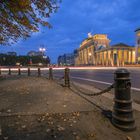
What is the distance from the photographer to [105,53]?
454ft

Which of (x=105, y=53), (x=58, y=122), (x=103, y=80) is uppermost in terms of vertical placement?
(x=105, y=53)

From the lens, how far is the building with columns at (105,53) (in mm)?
125562

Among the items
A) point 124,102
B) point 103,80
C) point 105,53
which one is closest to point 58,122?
point 124,102

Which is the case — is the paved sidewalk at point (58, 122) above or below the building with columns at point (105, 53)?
below

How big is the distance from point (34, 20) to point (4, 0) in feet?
11.9

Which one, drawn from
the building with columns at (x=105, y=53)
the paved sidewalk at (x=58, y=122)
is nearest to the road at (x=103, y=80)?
the paved sidewalk at (x=58, y=122)

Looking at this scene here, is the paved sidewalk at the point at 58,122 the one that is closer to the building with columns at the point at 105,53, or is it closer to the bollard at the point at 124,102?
the bollard at the point at 124,102

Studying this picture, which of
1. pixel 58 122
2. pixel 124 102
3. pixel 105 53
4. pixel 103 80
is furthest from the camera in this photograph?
pixel 105 53

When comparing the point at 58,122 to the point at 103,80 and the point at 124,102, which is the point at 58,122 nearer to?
the point at 124,102

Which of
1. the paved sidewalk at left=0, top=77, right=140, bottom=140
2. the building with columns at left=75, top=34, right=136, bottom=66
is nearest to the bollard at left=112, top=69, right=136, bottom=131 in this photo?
the paved sidewalk at left=0, top=77, right=140, bottom=140

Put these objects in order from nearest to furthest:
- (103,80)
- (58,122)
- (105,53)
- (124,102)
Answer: (124,102) < (58,122) < (103,80) < (105,53)

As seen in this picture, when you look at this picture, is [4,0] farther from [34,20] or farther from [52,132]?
[52,132]

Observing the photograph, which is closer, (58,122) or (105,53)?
(58,122)

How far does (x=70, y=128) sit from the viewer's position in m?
5.20
